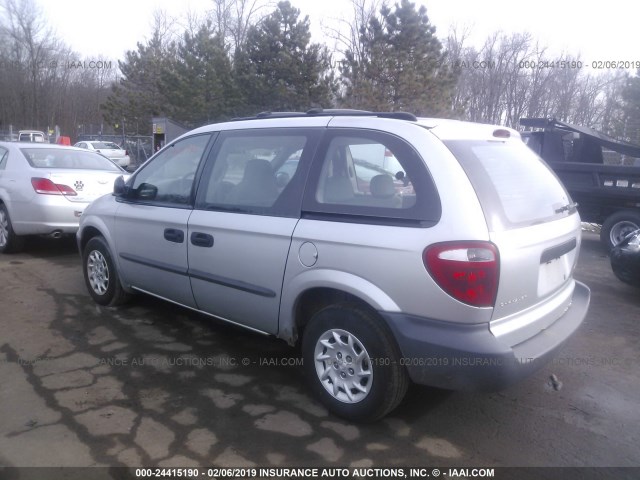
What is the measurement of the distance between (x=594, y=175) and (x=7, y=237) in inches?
337

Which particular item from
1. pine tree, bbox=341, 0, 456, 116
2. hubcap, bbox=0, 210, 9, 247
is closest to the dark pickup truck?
hubcap, bbox=0, 210, 9, 247

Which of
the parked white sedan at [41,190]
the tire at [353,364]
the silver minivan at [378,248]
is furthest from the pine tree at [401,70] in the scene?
the tire at [353,364]

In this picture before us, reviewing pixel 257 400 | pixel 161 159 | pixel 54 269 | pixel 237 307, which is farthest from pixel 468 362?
pixel 54 269

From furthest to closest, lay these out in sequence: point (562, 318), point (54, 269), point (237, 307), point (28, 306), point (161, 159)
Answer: point (54, 269) → point (28, 306) → point (161, 159) → point (237, 307) → point (562, 318)

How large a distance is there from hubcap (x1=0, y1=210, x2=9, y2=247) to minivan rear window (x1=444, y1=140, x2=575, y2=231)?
21.7 feet

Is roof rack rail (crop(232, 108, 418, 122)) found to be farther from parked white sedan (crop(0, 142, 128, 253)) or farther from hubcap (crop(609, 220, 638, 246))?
hubcap (crop(609, 220, 638, 246))

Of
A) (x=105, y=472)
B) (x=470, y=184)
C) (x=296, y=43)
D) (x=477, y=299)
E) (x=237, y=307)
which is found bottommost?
(x=105, y=472)

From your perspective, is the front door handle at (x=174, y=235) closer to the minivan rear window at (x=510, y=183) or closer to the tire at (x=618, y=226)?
the minivan rear window at (x=510, y=183)

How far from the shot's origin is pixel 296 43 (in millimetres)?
27000

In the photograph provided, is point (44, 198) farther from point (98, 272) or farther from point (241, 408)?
point (241, 408)

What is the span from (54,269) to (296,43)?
22938 millimetres

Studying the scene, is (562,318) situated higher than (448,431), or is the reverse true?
(562,318)

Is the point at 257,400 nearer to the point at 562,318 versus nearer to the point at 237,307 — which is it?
the point at 237,307

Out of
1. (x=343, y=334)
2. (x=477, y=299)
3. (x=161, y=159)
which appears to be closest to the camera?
(x=477, y=299)
